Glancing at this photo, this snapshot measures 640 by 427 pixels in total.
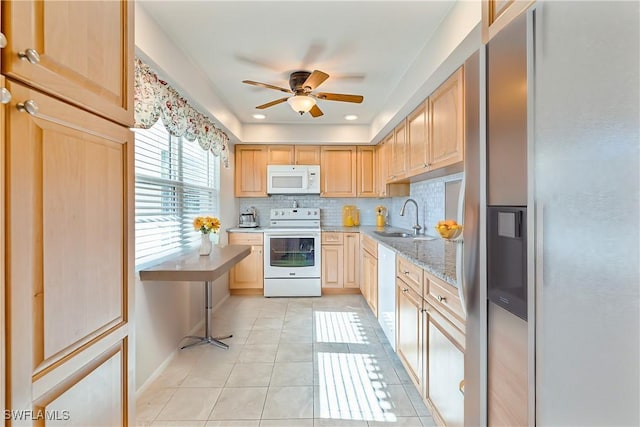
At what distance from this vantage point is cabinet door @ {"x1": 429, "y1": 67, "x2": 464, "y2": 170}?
1882mm

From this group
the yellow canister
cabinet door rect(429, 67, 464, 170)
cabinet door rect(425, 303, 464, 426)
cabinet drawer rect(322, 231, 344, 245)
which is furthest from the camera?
the yellow canister

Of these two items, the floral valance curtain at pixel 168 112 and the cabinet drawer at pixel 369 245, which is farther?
the cabinet drawer at pixel 369 245

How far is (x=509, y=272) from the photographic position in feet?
2.66

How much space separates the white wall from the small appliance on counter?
3.93 metres

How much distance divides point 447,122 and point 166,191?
7.29 feet

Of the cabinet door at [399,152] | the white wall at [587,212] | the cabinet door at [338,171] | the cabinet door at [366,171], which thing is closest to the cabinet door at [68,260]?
the white wall at [587,212]

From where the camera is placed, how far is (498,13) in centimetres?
87

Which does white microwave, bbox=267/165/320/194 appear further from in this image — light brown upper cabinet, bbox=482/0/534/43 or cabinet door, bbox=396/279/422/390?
light brown upper cabinet, bbox=482/0/534/43

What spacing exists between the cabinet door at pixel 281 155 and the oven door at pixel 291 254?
41.5 inches

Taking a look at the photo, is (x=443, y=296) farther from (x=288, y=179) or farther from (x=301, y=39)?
(x=288, y=179)

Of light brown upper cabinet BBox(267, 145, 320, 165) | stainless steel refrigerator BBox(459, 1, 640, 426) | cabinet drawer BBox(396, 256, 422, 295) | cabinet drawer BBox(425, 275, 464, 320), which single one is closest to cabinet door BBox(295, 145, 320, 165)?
light brown upper cabinet BBox(267, 145, 320, 165)

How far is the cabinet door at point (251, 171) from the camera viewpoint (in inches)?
168

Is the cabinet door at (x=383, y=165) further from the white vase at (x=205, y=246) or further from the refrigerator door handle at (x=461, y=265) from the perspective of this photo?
the refrigerator door handle at (x=461, y=265)

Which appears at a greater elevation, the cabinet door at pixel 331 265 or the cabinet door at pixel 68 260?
the cabinet door at pixel 68 260
